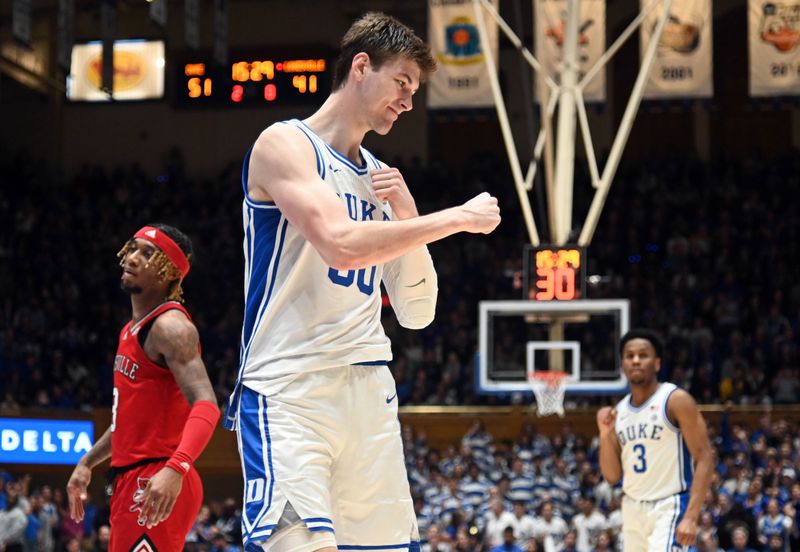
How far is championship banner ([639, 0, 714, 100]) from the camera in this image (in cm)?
1934

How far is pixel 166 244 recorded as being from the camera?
5449mm

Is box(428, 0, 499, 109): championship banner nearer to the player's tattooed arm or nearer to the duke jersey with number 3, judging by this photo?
the player's tattooed arm

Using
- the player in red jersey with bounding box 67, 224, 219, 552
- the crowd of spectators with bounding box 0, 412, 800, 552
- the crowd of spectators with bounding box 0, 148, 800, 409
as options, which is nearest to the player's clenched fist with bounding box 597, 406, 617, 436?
the player in red jersey with bounding box 67, 224, 219, 552

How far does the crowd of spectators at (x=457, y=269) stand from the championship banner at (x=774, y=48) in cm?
455

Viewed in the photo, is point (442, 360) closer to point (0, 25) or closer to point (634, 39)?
point (634, 39)

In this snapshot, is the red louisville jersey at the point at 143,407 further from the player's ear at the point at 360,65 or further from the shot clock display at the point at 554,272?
the shot clock display at the point at 554,272

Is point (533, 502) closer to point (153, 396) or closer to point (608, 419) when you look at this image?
point (608, 419)

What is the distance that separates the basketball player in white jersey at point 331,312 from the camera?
3.49 m

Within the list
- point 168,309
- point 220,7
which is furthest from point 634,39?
point 168,309

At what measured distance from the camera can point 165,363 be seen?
207 inches

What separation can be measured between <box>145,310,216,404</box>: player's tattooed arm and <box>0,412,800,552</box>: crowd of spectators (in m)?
11.0

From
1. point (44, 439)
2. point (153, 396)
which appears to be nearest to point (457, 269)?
point (44, 439)

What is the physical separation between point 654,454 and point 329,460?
187 inches

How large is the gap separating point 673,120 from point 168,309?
2447 cm
